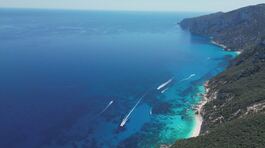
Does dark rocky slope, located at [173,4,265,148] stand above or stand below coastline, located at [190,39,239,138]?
above

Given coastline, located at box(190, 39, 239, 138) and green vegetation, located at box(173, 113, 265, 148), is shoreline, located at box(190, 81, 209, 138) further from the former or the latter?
green vegetation, located at box(173, 113, 265, 148)

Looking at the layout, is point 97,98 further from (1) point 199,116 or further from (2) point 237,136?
(2) point 237,136

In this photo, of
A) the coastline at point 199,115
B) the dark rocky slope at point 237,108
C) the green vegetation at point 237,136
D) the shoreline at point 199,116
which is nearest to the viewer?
the green vegetation at point 237,136

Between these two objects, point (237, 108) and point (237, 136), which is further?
point (237, 108)

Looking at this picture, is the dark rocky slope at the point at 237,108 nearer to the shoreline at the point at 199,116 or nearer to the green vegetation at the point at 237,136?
the green vegetation at the point at 237,136

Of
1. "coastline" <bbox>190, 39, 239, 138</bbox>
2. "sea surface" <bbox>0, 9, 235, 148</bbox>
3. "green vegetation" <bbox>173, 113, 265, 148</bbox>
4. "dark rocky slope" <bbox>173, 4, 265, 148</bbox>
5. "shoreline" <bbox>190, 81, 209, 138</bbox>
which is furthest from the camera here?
"coastline" <bbox>190, 39, 239, 138</bbox>

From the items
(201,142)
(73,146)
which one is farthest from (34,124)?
(201,142)

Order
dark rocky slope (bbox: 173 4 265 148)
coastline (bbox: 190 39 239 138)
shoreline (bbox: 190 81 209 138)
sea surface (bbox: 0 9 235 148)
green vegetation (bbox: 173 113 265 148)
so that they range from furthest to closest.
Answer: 1. coastline (bbox: 190 39 239 138)
2. shoreline (bbox: 190 81 209 138)
3. sea surface (bbox: 0 9 235 148)
4. dark rocky slope (bbox: 173 4 265 148)
5. green vegetation (bbox: 173 113 265 148)

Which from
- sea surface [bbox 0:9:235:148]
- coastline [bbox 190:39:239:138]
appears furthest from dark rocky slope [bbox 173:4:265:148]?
sea surface [bbox 0:9:235:148]

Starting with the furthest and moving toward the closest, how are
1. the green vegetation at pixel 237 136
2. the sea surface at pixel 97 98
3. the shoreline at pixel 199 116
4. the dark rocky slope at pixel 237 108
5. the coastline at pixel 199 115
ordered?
the coastline at pixel 199 115 → the shoreline at pixel 199 116 → the sea surface at pixel 97 98 → the dark rocky slope at pixel 237 108 → the green vegetation at pixel 237 136

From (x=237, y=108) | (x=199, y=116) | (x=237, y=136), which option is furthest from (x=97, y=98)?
(x=237, y=136)

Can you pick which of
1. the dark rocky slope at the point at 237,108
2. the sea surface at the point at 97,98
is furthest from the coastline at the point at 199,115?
the dark rocky slope at the point at 237,108

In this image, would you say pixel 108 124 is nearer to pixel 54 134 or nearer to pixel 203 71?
pixel 54 134

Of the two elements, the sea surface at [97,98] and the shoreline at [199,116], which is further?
the shoreline at [199,116]
